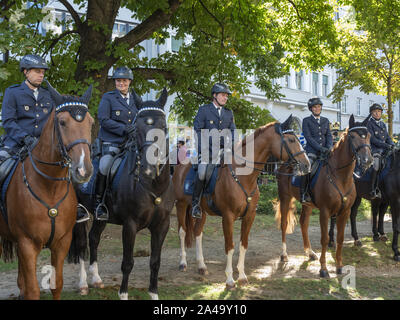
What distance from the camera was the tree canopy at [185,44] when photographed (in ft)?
36.8

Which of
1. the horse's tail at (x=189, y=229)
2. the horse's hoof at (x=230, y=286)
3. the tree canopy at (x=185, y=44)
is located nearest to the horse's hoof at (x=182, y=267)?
the horse's tail at (x=189, y=229)

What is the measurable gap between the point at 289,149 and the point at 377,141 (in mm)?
4927

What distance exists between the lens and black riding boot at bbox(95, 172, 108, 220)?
6641 millimetres

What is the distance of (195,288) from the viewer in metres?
7.38

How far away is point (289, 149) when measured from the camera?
7.71 metres

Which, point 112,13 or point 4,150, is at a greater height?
point 112,13

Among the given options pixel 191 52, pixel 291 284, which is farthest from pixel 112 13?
pixel 291 284

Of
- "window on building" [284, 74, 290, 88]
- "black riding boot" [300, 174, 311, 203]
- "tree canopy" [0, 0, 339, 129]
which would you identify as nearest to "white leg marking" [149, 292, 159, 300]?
"black riding boot" [300, 174, 311, 203]

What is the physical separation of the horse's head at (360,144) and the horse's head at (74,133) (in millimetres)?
5612

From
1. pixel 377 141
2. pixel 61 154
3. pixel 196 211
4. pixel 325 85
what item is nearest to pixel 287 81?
pixel 325 85

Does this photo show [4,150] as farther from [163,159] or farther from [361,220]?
[361,220]

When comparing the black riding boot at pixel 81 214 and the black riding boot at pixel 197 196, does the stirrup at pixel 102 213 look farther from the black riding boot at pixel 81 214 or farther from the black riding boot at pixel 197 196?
Result: the black riding boot at pixel 197 196

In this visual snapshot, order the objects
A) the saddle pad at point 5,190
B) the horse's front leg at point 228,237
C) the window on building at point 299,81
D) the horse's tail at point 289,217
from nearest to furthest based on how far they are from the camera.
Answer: the saddle pad at point 5,190 → the horse's front leg at point 228,237 → the horse's tail at point 289,217 → the window on building at point 299,81

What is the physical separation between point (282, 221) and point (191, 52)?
20.2 ft
